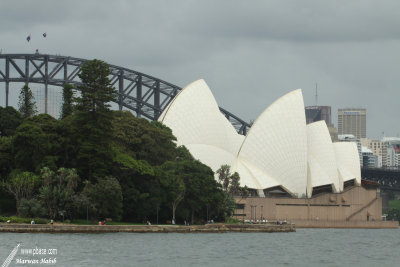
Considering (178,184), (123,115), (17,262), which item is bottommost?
(17,262)

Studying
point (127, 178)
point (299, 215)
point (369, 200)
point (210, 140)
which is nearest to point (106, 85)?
point (127, 178)

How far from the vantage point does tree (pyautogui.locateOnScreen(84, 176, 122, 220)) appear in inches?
3511

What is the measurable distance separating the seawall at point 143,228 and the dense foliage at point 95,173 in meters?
3.66

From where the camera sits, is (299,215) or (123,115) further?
(299,215)

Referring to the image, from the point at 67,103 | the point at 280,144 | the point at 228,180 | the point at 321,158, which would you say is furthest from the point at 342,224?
the point at 67,103

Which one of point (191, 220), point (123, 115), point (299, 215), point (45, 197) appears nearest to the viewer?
point (45, 197)

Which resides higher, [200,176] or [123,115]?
[123,115]

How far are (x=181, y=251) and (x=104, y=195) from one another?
22103mm

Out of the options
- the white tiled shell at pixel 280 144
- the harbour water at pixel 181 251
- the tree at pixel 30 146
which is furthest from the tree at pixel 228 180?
the tree at pixel 30 146

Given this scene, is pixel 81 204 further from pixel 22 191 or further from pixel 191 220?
pixel 191 220

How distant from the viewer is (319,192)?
145m

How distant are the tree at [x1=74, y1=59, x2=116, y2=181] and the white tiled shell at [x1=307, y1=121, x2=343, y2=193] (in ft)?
166

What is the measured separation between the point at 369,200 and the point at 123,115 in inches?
2104

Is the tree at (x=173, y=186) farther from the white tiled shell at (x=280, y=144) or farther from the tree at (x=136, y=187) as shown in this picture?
the white tiled shell at (x=280, y=144)
